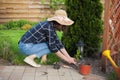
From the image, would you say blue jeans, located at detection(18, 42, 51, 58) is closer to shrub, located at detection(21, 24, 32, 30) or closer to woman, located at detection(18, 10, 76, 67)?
woman, located at detection(18, 10, 76, 67)

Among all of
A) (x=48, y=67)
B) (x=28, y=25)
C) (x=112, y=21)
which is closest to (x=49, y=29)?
(x=48, y=67)

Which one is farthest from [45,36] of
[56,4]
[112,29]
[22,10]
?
[56,4]

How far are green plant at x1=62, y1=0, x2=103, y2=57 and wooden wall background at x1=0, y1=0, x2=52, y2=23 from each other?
19.5ft

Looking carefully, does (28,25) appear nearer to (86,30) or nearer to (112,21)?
(86,30)

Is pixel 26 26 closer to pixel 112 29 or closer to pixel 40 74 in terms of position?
pixel 112 29

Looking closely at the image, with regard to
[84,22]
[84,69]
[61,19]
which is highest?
[61,19]

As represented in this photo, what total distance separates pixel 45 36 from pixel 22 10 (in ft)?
21.5

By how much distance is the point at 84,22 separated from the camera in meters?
6.58

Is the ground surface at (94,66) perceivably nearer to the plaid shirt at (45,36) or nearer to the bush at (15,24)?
the plaid shirt at (45,36)

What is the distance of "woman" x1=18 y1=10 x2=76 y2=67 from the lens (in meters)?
5.93

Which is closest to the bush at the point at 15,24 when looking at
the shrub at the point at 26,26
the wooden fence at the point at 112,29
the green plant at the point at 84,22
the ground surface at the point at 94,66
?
the shrub at the point at 26,26

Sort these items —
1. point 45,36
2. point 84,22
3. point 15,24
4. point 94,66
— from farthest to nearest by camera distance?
point 15,24, point 84,22, point 94,66, point 45,36

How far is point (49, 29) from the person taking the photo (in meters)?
5.92

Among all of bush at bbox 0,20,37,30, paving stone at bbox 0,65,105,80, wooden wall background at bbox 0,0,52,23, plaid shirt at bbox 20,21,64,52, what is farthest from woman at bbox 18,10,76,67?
wooden wall background at bbox 0,0,52,23
